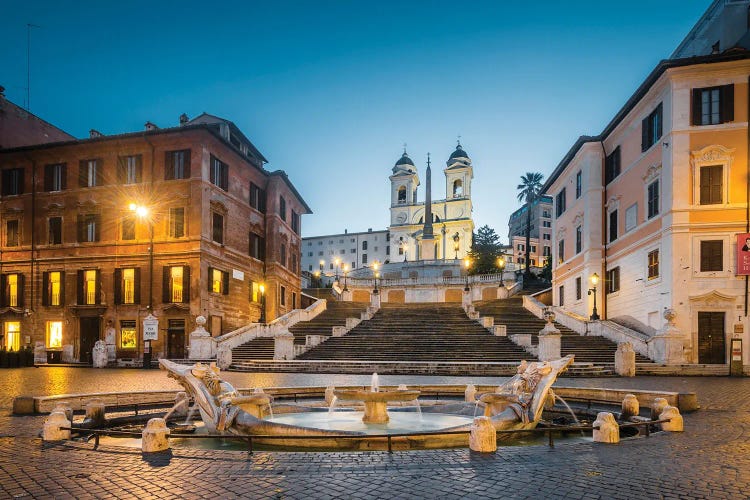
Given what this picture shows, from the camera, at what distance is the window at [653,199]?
2705 cm

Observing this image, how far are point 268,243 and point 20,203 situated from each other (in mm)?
16914

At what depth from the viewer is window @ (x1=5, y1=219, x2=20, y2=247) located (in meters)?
36.0

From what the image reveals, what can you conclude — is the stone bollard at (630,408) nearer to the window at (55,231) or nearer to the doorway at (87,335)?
the doorway at (87,335)

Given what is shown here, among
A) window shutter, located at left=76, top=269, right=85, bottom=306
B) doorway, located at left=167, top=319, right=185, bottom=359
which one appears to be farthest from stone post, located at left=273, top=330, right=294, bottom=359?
window shutter, located at left=76, top=269, right=85, bottom=306

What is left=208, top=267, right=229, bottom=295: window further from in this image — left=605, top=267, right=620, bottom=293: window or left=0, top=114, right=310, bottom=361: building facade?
left=605, top=267, right=620, bottom=293: window

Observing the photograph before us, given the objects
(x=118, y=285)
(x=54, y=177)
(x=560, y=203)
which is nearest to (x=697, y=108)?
(x=560, y=203)

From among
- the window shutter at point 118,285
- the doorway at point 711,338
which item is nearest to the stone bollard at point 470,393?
the doorway at point 711,338

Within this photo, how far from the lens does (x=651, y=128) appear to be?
91.8 ft

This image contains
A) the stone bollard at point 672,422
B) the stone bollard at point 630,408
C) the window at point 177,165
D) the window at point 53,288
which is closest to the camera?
the stone bollard at point 672,422

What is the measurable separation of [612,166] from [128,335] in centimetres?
3168

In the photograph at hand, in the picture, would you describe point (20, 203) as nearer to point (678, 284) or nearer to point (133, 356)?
point (133, 356)

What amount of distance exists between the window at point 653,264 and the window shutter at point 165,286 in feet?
88.6

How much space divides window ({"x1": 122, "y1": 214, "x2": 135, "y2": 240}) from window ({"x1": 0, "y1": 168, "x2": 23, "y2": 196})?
29.6ft

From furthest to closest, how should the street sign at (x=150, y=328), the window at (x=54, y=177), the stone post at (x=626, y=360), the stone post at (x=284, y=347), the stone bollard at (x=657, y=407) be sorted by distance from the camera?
1. the window at (x=54, y=177)
2. the stone post at (x=284, y=347)
3. the street sign at (x=150, y=328)
4. the stone post at (x=626, y=360)
5. the stone bollard at (x=657, y=407)
